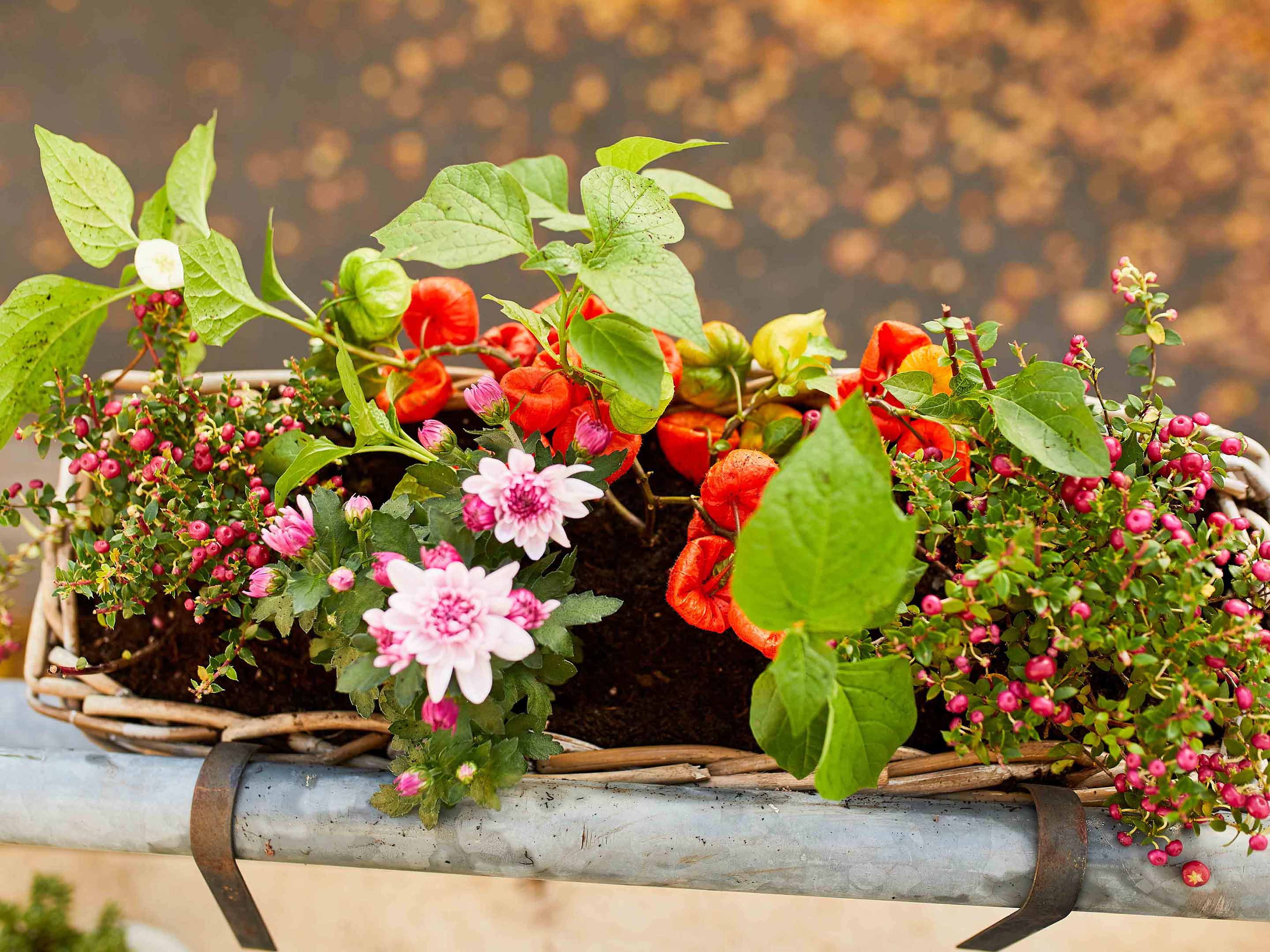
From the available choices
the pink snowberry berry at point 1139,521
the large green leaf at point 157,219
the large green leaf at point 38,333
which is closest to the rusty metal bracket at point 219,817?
the large green leaf at point 38,333

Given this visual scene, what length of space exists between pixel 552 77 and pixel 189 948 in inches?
45.1

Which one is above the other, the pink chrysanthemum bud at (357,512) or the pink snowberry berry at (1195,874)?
the pink chrysanthemum bud at (357,512)

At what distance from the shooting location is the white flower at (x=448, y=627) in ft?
1.47

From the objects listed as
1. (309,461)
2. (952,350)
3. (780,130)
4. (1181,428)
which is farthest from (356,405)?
(780,130)

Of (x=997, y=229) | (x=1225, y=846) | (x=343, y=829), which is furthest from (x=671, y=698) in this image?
(x=997, y=229)

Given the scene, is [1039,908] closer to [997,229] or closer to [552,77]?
[997,229]

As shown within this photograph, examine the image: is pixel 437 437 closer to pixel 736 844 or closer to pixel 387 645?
pixel 387 645

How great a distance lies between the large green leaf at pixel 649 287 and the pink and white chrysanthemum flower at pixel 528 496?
0.31 ft

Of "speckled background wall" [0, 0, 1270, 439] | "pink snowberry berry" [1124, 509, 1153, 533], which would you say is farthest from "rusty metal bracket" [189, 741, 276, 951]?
"speckled background wall" [0, 0, 1270, 439]

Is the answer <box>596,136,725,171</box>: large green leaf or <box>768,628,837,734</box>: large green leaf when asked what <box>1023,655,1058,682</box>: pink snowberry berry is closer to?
<box>768,628,837,734</box>: large green leaf

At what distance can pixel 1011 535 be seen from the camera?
0.52 meters

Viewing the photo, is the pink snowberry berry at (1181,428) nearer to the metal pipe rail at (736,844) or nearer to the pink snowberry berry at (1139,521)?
Result: the pink snowberry berry at (1139,521)

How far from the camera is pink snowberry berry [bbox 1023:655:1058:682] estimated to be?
0.50 meters

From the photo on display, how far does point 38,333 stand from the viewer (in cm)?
63
